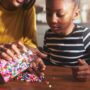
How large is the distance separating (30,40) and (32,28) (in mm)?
77

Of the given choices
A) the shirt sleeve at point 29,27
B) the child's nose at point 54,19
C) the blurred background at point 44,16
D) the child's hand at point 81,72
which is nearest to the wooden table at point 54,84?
the child's hand at point 81,72

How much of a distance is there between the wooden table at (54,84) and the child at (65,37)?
279mm

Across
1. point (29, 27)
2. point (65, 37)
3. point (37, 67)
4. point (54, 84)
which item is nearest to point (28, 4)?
point (29, 27)

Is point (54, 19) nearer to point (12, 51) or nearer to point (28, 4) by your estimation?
point (28, 4)

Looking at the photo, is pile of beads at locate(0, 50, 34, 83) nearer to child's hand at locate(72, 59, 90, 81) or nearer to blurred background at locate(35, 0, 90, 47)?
child's hand at locate(72, 59, 90, 81)

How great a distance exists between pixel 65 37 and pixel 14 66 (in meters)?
0.49

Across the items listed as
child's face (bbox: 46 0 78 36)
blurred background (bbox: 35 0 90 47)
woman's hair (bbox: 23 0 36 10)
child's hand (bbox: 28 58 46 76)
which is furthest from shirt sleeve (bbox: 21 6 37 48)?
blurred background (bbox: 35 0 90 47)

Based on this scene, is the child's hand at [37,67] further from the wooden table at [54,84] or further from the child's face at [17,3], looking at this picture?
the child's face at [17,3]

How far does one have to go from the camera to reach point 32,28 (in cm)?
131

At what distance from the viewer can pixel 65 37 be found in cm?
126

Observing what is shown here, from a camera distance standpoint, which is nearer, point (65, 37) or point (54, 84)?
point (54, 84)

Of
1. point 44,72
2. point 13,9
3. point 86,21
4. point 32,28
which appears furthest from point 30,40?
point 86,21

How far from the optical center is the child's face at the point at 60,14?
1129mm

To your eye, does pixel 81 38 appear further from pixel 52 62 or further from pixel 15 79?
pixel 15 79
